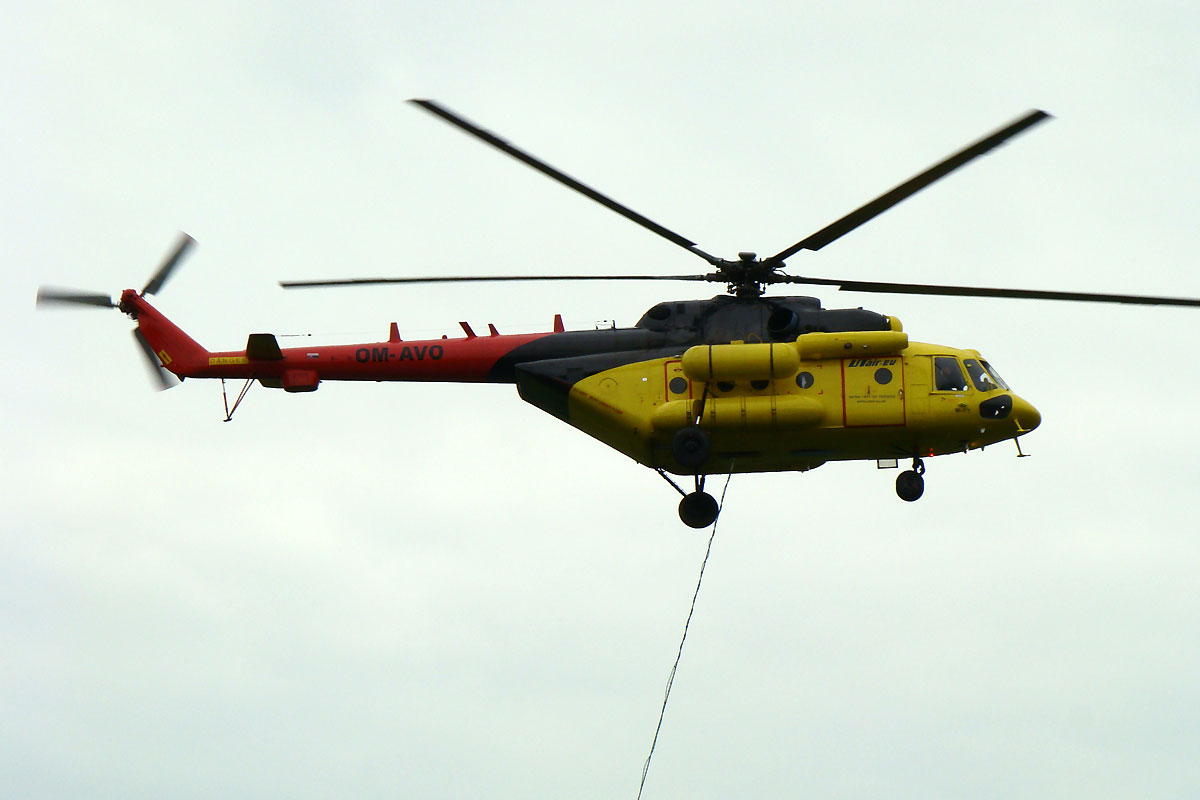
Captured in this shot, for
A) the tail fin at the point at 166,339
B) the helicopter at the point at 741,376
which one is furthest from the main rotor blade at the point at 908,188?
the tail fin at the point at 166,339

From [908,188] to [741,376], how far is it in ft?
13.0

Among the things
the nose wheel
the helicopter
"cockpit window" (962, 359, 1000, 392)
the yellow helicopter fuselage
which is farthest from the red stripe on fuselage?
"cockpit window" (962, 359, 1000, 392)

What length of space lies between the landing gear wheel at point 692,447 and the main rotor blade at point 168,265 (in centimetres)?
1029

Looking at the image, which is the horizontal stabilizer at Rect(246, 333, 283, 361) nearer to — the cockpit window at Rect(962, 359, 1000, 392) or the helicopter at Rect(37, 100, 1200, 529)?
the helicopter at Rect(37, 100, 1200, 529)

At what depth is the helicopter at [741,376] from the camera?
2262 centimetres

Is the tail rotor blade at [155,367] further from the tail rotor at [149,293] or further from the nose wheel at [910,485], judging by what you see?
the nose wheel at [910,485]

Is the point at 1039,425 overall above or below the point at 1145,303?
below

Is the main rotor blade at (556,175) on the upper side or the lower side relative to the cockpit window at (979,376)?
upper

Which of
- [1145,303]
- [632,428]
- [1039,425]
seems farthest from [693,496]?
[1145,303]

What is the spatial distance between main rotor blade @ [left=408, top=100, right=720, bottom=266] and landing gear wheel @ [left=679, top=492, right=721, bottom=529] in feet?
12.5

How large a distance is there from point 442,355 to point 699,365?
4562 mm

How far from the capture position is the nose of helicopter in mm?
23438

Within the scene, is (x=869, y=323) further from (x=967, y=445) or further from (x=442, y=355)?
(x=442, y=355)

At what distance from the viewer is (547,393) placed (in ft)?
78.9
